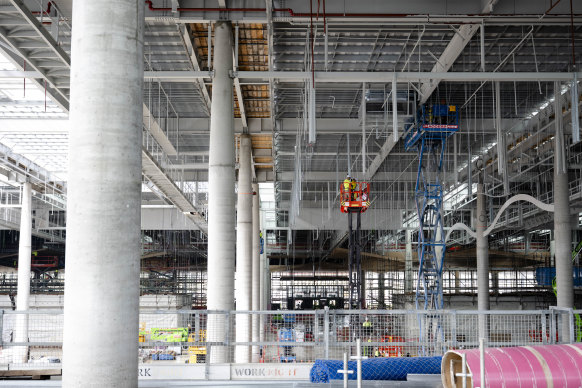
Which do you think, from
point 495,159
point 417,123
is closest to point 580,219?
point 495,159

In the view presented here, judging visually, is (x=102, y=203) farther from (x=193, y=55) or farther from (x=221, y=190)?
(x=193, y=55)

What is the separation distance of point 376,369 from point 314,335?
450 cm

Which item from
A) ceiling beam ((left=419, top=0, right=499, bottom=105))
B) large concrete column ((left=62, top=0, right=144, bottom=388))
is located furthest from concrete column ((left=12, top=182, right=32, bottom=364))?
large concrete column ((left=62, top=0, right=144, bottom=388))

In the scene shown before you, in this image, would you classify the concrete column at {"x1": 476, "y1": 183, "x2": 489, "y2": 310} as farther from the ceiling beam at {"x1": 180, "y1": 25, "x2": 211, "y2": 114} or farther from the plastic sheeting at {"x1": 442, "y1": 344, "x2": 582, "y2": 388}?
the plastic sheeting at {"x1": 442, "y1": 344, "x2": 582, "y2": 388}

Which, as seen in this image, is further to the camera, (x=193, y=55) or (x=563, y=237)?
(x=563, y=237)

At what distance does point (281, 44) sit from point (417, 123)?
591 centimetres

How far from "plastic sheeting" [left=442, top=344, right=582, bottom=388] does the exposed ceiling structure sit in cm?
910

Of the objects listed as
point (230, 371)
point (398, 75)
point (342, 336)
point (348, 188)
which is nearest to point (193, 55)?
point (398, 75)

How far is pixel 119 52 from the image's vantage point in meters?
6.94

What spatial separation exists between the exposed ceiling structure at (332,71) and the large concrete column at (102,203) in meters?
7.36

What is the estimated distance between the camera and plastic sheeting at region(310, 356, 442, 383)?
8.97 meters

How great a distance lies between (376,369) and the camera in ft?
30.2

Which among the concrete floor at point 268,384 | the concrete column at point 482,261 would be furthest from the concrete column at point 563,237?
the concrete floor at point 268,384

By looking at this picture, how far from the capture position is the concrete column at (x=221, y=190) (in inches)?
683
